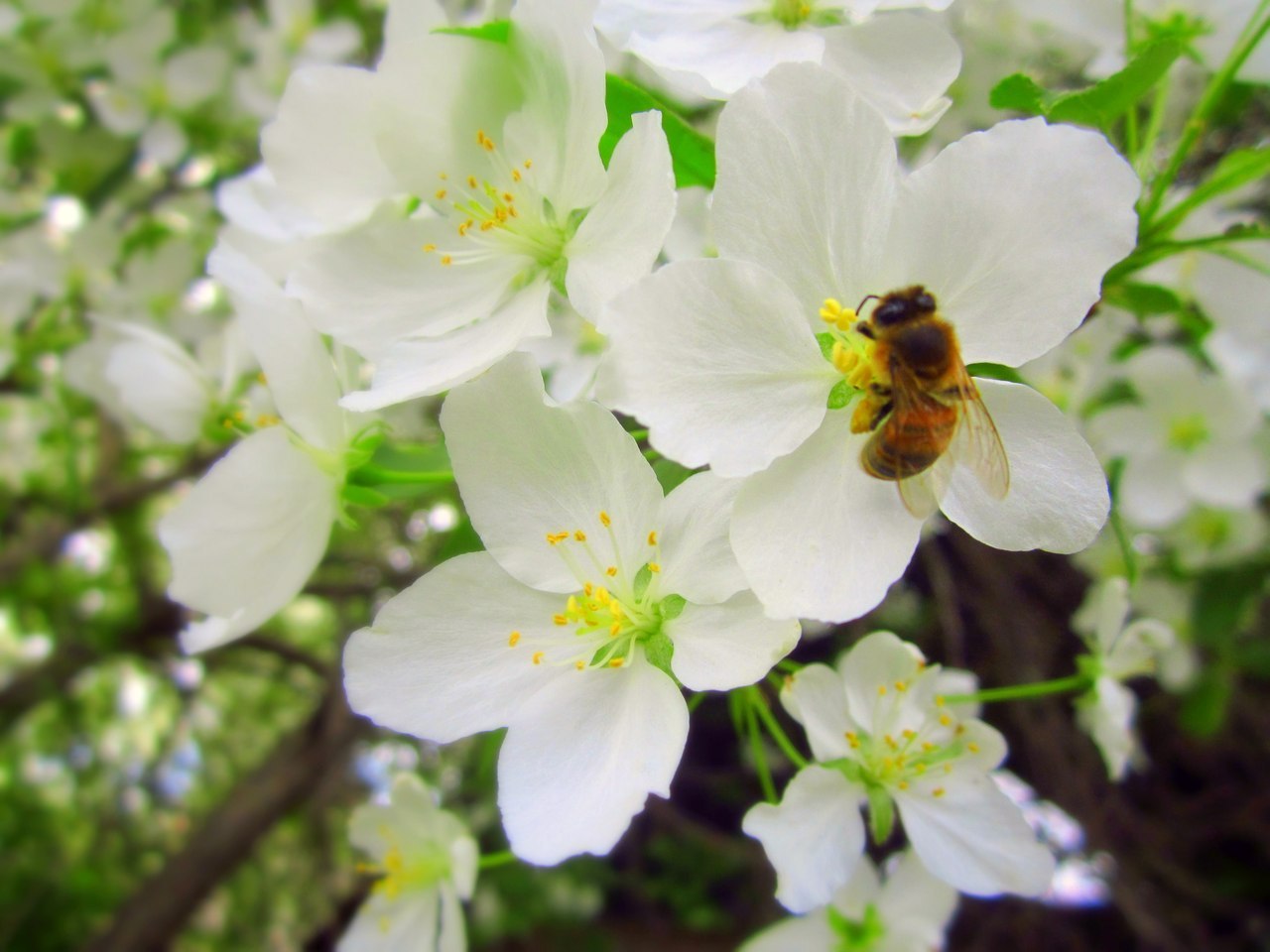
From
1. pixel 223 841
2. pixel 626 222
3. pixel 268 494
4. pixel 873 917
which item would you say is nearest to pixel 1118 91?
pixel 626 222

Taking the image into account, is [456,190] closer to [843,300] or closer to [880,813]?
[843,300]

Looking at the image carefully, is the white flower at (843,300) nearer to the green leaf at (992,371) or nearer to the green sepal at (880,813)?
the green leaf at (992,371)

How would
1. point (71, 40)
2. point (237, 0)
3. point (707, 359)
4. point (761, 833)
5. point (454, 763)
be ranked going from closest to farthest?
point (707, 359)
point (761, 833)
point (71, 40)
point (237, 0)
point (454, 763)

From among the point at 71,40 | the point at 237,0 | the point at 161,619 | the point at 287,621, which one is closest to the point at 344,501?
the point at 71,40

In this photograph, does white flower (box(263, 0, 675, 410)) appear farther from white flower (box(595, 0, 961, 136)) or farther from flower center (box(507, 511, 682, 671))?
flower center (box(507, 511, 682, 671))

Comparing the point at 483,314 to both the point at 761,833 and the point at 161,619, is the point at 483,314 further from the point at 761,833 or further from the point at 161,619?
the point at 161,619

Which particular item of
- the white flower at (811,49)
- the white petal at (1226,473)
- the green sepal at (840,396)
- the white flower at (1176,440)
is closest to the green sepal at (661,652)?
the green sepal at (840,396)
